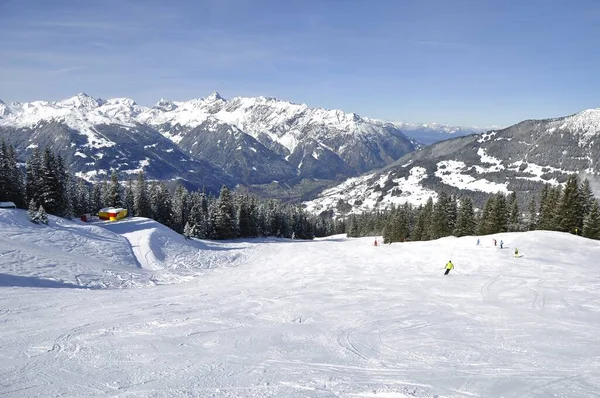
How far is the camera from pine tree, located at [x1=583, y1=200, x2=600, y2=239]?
53.0 m

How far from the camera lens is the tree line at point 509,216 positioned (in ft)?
185

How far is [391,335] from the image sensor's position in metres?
13.6

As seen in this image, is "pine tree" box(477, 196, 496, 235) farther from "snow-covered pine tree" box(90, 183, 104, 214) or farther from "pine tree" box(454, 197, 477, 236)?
"snow-covered pine tree" box(90, 183, 104, 214)

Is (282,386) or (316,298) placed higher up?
(282,386)

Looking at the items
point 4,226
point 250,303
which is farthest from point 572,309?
point 4,226

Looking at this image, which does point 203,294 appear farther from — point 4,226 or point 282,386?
point 4,226

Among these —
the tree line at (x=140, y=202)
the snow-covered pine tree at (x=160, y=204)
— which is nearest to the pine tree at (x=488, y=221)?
the tree line at (x=140, y=202)

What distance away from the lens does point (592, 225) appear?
53.2 meters

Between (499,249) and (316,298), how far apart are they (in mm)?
26127

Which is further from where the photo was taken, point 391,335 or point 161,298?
point 161,298

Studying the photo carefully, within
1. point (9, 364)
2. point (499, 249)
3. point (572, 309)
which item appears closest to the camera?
point (9, 364)

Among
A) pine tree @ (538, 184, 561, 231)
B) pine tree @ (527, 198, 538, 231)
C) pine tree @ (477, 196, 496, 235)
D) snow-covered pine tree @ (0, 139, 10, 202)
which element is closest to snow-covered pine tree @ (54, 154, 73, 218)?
snow-covered pine tree @ (0, 139, 10, 202)

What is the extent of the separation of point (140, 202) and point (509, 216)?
68023 millimetres

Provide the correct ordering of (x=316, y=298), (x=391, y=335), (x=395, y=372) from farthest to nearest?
(x=316, y=298)
(x=391, y=335)
(x=395, y=372)
